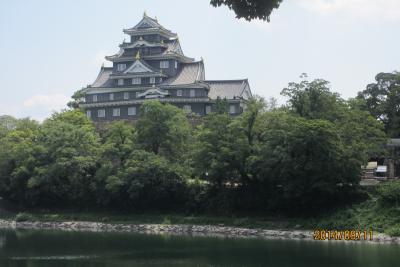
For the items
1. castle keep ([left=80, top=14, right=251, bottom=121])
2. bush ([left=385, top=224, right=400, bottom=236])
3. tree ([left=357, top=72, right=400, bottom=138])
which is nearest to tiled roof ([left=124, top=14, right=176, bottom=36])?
castle keep ([left=80, top=14, right=251, bottom=121])

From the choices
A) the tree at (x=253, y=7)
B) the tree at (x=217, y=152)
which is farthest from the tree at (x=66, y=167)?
the tree at (x=253, y=7)

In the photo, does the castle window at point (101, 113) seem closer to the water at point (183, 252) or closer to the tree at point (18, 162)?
the tree at point (18, 162)

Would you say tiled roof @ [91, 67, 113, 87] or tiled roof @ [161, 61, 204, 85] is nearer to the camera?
tiled roof @ [161, 61, 204, 85]

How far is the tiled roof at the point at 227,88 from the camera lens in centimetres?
6181

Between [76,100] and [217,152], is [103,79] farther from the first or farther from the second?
[217,152]

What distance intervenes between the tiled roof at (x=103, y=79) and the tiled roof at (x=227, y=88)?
37.0ft

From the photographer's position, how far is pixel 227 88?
6275 centimetres

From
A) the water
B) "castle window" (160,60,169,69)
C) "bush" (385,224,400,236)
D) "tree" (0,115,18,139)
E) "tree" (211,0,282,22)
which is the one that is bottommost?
the water

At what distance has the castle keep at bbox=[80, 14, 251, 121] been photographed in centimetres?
6203

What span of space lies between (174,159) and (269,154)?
9931 mm

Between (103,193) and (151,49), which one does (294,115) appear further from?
(151,49)
